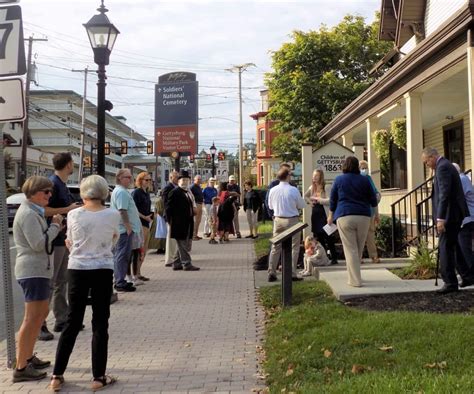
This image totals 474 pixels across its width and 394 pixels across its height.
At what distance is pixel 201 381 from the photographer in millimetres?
4859

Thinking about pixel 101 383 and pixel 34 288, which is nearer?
pixel 101 383

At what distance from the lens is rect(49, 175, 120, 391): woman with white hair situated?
4.66 m

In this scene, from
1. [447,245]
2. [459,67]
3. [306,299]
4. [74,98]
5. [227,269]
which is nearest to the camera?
[447,245]

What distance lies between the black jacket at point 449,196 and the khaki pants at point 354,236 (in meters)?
1.02

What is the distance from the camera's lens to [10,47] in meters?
5.26

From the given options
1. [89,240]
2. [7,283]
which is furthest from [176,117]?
[89,240]

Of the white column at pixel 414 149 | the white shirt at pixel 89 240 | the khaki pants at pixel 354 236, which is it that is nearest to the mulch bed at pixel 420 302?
the khaki pants at pixel 354 236

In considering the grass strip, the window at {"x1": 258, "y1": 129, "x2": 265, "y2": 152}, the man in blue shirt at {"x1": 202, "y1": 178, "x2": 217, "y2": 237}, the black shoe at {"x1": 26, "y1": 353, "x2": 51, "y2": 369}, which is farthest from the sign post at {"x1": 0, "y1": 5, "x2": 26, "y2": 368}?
the window at {"x1": 258, "y1": 129, "x2": 265, "y2": 152}

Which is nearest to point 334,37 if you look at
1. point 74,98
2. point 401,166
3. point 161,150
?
point 401,166

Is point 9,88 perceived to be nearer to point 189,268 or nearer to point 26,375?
point 26,375

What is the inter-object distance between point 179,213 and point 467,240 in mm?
5554

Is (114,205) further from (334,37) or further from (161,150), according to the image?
(334,37)

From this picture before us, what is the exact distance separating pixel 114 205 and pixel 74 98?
96.6 metres

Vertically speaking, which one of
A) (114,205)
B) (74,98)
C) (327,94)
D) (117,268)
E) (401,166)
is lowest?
(117,268)
